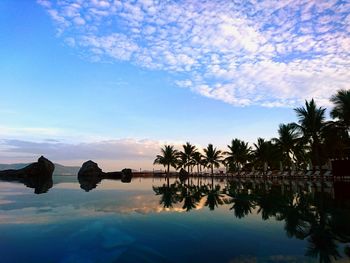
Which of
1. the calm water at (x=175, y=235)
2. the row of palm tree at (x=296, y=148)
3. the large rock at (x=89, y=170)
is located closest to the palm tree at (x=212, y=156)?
the row of palm tree at (x=296, y=148)

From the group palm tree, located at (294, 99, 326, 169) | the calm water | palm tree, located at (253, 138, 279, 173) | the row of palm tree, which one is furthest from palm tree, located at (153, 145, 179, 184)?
the calm water

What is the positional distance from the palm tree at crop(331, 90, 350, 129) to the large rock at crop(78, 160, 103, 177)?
37933mm

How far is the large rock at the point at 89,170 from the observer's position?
51.4 m

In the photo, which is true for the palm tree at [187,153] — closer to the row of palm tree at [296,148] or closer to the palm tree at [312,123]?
the row of palm tree at [296,148]

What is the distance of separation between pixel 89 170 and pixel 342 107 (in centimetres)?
3912

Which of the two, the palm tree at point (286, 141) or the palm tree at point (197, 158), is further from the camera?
the palm tree at point (197, 158)

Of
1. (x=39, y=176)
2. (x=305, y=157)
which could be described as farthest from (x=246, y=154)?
(x=39, y=176)

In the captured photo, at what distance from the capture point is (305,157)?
4588cm

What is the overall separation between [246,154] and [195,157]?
12.9 metres

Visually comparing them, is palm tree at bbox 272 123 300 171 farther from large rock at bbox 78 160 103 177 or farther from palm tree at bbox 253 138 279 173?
large rock at bbox 78 160 103 177

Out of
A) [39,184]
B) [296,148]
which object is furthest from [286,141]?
[39,184]

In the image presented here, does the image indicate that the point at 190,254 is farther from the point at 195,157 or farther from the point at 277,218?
the point at 195,157

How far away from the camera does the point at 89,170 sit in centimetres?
→ 5209

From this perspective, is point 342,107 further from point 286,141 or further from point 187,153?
point 187,153
